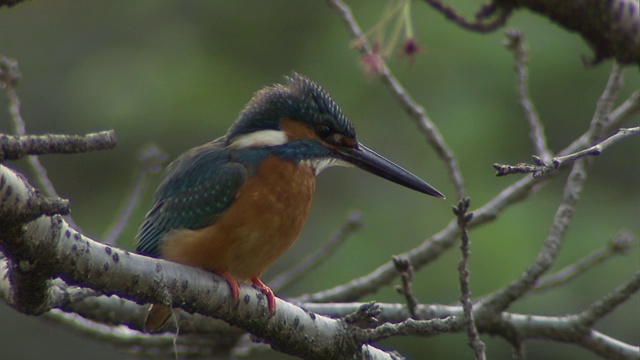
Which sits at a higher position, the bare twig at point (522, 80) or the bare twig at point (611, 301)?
the bare twig at point (522, 80)

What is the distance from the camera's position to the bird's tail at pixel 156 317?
312cm

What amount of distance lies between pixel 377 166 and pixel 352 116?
2501mm

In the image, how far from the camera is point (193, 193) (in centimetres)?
330

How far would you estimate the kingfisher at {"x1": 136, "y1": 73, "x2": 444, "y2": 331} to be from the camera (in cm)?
312

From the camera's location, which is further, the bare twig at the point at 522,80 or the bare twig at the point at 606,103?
the bare twig at the point at 522,80

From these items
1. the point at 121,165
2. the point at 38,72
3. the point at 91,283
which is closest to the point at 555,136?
the point at 121,165

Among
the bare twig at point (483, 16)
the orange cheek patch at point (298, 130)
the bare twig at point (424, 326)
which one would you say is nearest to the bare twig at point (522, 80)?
the bare twig at point (483, 16)

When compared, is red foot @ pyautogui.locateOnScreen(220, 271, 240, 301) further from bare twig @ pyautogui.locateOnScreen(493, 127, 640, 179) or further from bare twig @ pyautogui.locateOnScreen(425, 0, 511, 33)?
bare twig @ pyautogui.locateOnScreen(425, 0, 511, 33)

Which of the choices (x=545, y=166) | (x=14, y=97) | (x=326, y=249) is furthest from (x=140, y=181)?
(x=545, y=166)

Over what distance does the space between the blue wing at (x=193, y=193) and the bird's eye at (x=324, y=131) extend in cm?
34

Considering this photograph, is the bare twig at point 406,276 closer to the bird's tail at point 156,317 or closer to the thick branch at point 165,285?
the thick branch at point 165,285

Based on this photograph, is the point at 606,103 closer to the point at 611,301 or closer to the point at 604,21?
the point at 604,21

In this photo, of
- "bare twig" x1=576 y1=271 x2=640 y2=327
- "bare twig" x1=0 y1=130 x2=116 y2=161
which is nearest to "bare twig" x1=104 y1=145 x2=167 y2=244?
"bare twig" x1=576 y1=271 x2=640 y2=327

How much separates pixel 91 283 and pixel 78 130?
15.0ft
